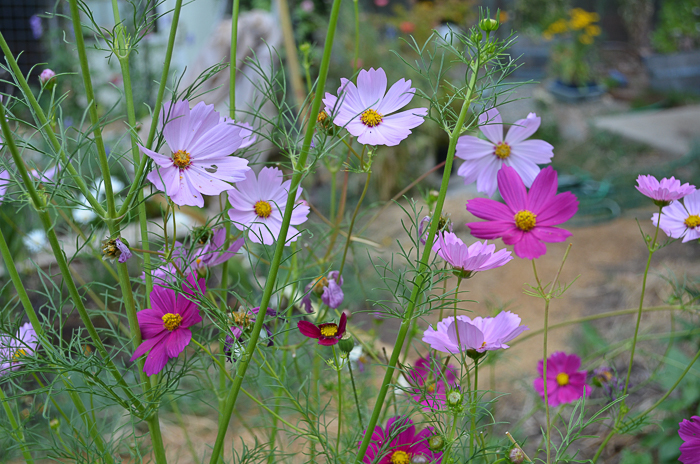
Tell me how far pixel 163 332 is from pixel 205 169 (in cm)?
11

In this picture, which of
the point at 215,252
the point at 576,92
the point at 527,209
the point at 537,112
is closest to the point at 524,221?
the point at 527,209

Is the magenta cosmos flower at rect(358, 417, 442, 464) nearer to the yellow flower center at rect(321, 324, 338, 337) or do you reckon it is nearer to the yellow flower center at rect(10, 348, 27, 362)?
the yellow flower center at rect(321, 324, 338, 337)

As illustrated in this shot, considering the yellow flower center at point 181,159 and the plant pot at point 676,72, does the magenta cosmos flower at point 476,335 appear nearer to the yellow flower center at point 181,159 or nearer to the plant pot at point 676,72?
the yellow flower center at point 181,159

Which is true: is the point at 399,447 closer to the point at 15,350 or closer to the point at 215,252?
the point at 215,252

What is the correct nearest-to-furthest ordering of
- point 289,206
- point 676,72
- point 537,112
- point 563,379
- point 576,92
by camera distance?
1. point 289,206
2. point 563,379
3. point 537,112
4. point 576,92
5. point 676,72

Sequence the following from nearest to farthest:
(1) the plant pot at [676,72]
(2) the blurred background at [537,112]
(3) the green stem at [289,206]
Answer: (3) the green stem at [289,206] < (2) the blurred background at [537,112] < (1) the plant pot at [676,72]

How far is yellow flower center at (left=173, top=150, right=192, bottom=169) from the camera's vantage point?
0.34 m

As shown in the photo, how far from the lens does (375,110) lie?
40 centimetres

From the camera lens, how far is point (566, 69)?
4797 mm

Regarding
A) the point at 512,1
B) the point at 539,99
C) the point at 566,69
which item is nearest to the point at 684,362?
the point at 539,99

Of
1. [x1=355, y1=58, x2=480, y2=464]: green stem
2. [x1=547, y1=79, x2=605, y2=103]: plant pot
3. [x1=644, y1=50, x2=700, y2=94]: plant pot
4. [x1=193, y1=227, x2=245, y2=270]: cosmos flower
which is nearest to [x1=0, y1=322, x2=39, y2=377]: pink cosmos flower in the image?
[x1=193, y1=227, x2=245, y2=270]: cosmos flower

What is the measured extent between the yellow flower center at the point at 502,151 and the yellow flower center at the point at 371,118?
13 centimetres

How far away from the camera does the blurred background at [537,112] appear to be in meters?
1.16

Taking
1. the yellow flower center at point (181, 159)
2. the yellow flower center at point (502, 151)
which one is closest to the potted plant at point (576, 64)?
the yellow flower center at point (502, 151)
